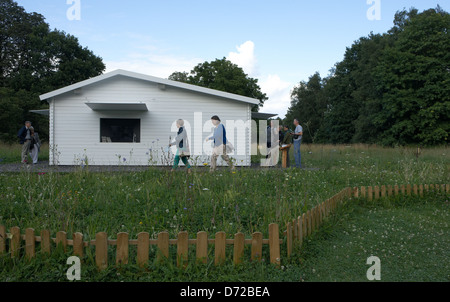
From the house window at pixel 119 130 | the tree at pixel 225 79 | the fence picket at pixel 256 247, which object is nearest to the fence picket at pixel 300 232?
the fence picket at pixel 256 247

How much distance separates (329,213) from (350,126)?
Answer: 44.2 meters

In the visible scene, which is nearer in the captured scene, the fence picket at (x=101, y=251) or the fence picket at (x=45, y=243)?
the fence picket at (x=101, y=251)

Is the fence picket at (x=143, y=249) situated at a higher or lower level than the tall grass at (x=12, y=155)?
lower

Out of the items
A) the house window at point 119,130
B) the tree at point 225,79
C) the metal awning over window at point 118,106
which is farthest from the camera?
the tree at point 225,79

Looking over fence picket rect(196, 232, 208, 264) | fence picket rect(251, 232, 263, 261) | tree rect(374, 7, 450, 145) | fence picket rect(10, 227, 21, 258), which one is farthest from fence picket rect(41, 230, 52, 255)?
tree rect(374, 7, 450, 145)

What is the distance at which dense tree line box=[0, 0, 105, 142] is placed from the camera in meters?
38.6

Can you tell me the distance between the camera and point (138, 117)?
14.8 m

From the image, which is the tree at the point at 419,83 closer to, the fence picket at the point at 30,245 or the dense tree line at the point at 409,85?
the dense tree line at the point at 409,85

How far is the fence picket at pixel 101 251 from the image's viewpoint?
3.28 metres

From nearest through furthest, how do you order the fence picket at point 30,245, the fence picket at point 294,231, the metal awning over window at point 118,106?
the fence picket at point 30,245 → the fence picket at point 294,231 → the metal awning over window at point 118,106

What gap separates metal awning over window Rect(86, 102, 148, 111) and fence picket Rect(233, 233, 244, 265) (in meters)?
10.7

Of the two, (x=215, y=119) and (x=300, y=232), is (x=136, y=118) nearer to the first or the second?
(x=215, y=119)
